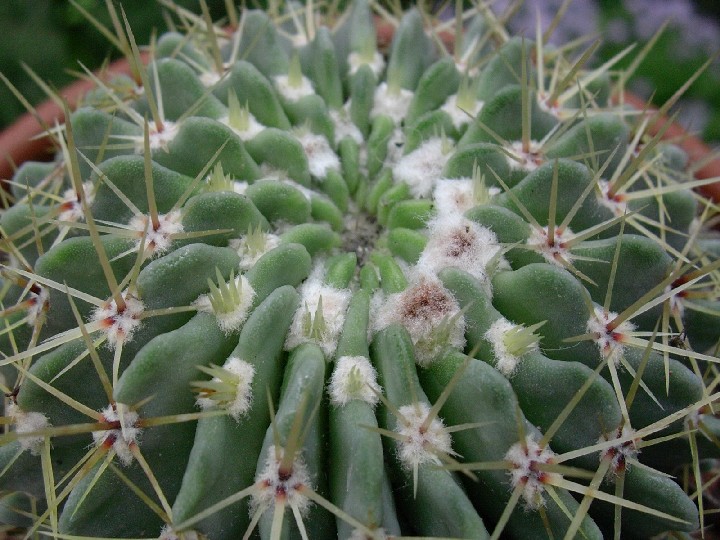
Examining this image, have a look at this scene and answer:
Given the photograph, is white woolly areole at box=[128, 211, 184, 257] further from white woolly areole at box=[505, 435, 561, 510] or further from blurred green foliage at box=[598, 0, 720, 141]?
blurred green foliage at box=[598, 0, 720, 141]

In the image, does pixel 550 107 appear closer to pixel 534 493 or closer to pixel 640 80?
pixel 534 493

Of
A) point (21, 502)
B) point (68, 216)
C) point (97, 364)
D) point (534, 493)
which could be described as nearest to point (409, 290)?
point (534, 493)

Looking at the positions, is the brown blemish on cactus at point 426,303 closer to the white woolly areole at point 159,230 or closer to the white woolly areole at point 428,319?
the white woolly areole at point 428,319

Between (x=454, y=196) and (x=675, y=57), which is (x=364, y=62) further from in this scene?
(x=675, y=57)

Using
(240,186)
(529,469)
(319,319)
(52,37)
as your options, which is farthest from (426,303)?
(52,37)

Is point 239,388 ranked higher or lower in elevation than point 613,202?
lower
